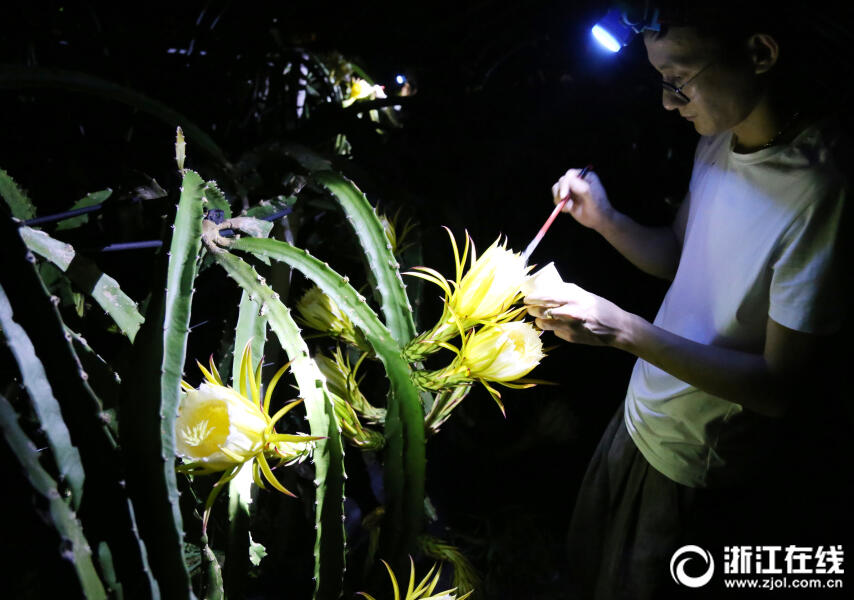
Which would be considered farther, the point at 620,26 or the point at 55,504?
the point at 620,26

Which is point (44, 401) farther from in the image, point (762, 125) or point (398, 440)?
point (762, 125)

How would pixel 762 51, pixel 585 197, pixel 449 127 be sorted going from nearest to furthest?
pixel 762 51
pixel 585 197
pixel 449 127

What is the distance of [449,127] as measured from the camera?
1.28 metres

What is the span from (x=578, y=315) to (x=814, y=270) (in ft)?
0.90

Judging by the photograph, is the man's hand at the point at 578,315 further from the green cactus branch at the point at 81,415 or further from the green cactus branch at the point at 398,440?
the green cactus branch at the point at 81,415

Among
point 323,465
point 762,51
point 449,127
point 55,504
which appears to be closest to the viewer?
point 55,504

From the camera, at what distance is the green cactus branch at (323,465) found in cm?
59

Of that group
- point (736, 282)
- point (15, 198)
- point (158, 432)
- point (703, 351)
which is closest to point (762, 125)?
point (736, 282)

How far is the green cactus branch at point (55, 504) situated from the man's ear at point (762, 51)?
2.84 feet

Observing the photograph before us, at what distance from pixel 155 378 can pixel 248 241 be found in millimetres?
280

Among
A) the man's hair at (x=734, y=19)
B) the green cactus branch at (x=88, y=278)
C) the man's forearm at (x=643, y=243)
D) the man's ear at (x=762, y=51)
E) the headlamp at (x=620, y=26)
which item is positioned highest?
the green cactus branch at (x=88, y=278)

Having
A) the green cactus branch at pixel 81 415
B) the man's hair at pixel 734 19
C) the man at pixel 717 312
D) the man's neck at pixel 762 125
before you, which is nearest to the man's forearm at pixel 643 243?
the man at pixel 717 312

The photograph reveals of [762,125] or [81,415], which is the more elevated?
[81,415]

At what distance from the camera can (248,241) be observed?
0.77 m
